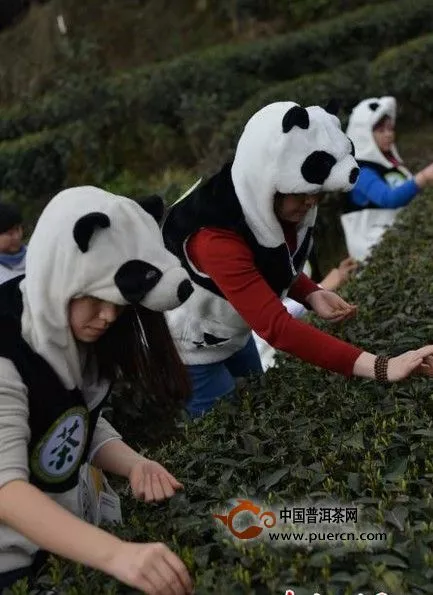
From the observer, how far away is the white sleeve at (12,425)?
1505mm

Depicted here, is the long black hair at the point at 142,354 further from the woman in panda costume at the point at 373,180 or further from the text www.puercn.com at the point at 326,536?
the woman in panda costume at the point at 373,180

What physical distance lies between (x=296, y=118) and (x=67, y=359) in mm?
995

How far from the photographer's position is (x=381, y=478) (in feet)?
5.84

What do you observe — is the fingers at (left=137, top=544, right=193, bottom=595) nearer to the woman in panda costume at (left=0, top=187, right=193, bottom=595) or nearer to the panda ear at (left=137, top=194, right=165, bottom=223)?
the woman in panda costume at (left=0, top=187, right=193, bottom=595)

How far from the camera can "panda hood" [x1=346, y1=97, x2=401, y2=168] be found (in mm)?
4844

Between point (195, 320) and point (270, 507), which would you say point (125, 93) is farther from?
point (270, 507)

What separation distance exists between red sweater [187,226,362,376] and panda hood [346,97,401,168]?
2.61m

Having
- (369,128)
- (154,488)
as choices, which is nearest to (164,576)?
(154,488)

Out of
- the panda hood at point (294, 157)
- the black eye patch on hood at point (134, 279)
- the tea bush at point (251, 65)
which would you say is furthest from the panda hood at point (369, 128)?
the tea bush at point (251, 65)

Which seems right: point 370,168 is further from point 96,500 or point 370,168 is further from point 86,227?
point 86,227

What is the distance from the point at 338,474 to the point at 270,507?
21cm

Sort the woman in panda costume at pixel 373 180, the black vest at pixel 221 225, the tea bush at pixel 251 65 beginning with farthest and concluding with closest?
the tea bush at pixel 251 65 → the woman in panda costume at pixel 373 180 → the black vest at pixel 221 225

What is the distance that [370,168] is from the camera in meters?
4.85

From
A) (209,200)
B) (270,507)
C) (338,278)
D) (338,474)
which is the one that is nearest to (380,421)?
(338,474)
